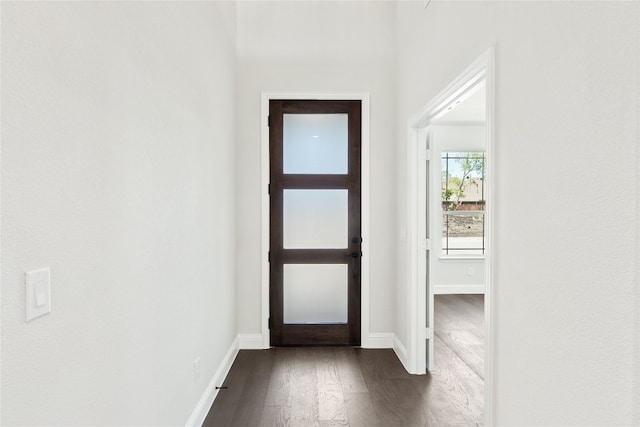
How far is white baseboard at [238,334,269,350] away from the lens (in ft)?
11.9

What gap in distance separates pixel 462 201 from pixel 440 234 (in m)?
0.69

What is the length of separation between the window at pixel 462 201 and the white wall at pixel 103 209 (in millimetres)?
4825

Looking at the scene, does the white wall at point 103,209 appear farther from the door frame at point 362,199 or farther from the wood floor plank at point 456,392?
the wood floor plank at point 456,392

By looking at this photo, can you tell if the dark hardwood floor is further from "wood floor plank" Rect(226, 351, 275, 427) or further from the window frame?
the window frame

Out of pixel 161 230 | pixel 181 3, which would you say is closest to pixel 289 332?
pixel 161 230

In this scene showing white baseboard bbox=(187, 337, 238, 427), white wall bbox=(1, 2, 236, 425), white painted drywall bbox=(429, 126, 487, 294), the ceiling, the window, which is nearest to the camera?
white wall bbox=(1, 2, 236, 425)

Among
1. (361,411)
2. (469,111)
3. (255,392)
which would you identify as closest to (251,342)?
(255,392)

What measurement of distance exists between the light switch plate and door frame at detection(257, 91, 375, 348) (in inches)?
106

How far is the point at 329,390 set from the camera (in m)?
2.75

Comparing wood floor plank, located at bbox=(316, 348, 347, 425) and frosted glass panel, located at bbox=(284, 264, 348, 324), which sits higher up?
frosted glass panel, located at bbox=(284, 264, 348, 324)

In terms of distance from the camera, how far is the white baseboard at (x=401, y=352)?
3.12 m

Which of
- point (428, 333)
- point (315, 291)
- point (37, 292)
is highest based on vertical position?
point (37, 292)

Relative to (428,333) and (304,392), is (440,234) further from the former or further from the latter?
(304,392)

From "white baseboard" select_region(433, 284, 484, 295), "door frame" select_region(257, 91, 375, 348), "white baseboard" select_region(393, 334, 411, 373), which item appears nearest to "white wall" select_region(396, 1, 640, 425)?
"white baseboard" select_region(393, 334, 411, 373)
